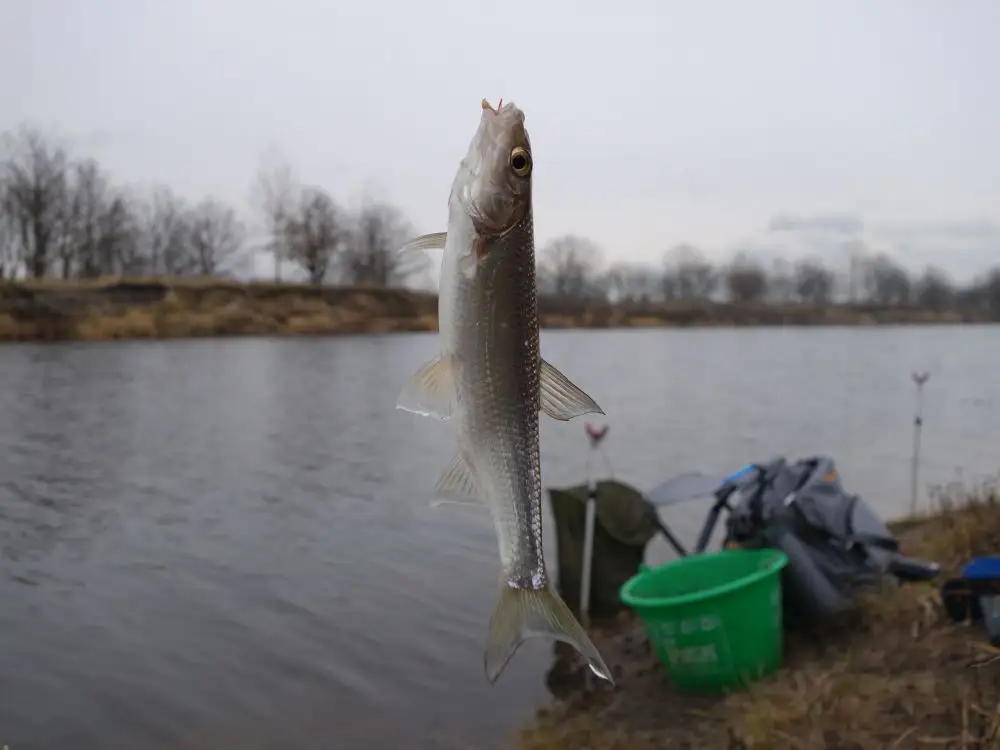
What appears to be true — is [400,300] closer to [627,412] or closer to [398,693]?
[627,412]

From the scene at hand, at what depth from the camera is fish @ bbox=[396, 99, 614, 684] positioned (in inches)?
72.6

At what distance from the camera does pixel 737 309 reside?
8100 centimetres

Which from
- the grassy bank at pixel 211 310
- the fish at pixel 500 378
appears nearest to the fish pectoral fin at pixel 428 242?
the fish at pixel 500 378

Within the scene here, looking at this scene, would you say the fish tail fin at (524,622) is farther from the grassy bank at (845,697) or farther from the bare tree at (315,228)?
the bare tree at (315,228)

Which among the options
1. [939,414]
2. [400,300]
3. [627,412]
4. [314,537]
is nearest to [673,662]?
[314,537]

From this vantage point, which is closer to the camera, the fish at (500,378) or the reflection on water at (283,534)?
the fish at (500,378)

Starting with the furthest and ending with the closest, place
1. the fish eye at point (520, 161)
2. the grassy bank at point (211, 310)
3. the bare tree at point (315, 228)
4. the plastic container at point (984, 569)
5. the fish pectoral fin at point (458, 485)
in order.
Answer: the grassy bank at point (211, 310)
the bare tree at point (315, 228)
the plastic container at point (984, 569)
the fish pectoral fin at point (458, 485)
the fish eye at point (520, 161)

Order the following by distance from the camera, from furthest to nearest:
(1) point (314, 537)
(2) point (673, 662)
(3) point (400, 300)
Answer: (3) point (400, 300) → (1) point (314, 537) → (2) point (673, 662)

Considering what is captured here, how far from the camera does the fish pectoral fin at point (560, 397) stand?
6.68ft

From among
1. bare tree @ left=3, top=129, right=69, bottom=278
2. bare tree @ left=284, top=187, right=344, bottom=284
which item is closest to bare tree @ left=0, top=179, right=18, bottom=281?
bare tree @ left=3, top=129, right=69, bottom=278

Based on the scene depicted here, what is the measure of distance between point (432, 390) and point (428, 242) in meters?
0.32

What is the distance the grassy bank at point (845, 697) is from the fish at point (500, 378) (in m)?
2.98

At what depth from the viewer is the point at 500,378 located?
1998mm

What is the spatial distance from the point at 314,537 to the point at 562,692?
617cm
